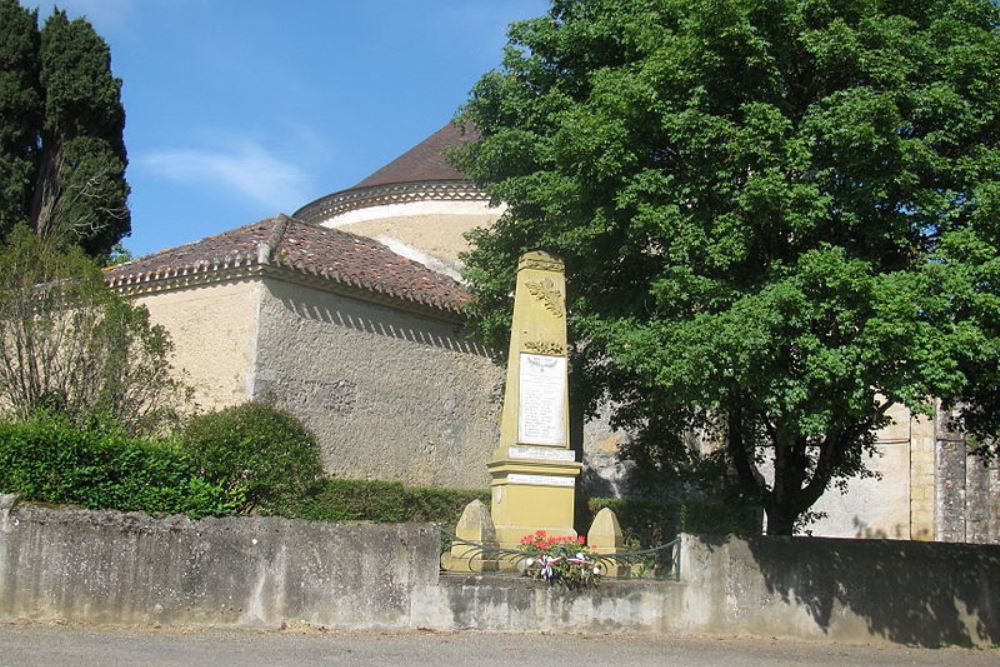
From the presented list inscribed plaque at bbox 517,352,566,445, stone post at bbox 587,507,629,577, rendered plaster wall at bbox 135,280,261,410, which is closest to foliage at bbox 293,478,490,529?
rendered plaster wall at bbox 135,280,261,410

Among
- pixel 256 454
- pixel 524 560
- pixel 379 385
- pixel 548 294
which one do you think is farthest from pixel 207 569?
pixel 379 385

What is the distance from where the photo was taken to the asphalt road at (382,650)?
8.43 metres

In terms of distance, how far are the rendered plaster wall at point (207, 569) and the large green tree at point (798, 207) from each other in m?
3.70

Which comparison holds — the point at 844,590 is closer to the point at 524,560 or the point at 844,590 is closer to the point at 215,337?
the point at 524,560

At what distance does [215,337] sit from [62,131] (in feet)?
45.7

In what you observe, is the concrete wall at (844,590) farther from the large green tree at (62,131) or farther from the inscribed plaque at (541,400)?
the large green tree at (62,131)

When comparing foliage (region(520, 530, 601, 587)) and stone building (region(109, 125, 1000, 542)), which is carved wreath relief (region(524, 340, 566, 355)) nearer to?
foliage (region(520, 530, 601, 587))

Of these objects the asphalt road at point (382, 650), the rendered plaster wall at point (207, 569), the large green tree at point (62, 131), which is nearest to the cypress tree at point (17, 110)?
the large green tree at point (62, 131)

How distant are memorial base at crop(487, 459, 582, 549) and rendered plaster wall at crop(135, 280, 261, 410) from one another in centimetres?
683

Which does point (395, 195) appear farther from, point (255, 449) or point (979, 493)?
point (979, 493)

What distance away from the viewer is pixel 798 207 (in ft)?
37.0

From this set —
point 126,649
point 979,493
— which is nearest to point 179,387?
point 126,649

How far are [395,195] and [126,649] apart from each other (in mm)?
18124

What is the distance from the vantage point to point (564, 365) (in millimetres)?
12484
